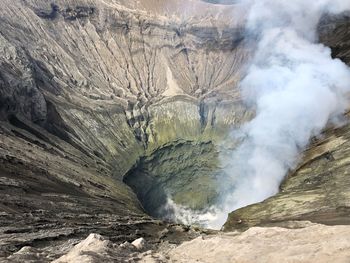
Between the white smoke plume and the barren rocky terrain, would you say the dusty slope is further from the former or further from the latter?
the white smoke plume

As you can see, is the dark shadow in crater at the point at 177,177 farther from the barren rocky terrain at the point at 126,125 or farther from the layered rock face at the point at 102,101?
the layered rock face at the point at 102,101

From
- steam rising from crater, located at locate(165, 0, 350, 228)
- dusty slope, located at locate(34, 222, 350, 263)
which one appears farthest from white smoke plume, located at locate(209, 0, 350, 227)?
dusty slope, located at locate(34, 222, 350, 263)

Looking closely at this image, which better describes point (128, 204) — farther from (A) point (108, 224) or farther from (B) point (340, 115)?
(B) point (340, 115)

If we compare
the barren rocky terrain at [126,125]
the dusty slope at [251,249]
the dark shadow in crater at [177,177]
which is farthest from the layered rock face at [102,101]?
the dusty slope at [251,249]

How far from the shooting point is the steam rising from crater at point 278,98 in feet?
304

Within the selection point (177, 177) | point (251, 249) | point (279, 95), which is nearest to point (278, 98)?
point (279, 95)

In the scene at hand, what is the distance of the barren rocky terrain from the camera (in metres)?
47.1

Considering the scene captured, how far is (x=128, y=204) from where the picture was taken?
2657 inches

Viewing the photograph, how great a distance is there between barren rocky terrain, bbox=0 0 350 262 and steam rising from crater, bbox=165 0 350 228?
3620 millimetres

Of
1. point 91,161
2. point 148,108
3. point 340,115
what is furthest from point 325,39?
point 91,161

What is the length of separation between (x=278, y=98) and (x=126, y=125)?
3655 cm

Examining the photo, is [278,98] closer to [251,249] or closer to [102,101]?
[102,101]

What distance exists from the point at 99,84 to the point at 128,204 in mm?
56403

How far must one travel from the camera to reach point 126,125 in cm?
11262
